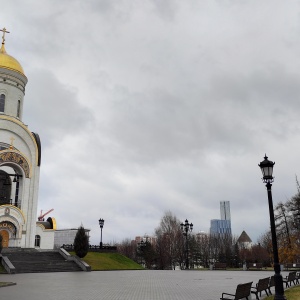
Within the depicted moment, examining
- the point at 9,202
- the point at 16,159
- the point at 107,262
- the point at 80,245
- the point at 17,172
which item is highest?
the point at 16,159

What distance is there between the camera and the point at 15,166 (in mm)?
38312

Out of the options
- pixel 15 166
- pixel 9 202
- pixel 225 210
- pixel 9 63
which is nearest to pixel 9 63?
pixel 9 63

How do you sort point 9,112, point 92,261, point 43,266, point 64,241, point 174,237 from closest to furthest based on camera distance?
point 43,266, point 92,261, point 9,112, point 64,241, point 174,237

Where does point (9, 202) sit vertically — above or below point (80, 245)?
above

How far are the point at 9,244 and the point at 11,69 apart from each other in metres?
20.2

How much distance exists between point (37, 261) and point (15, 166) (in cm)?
1255

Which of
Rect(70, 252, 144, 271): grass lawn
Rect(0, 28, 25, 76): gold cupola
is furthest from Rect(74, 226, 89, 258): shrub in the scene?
Rect(0, 28, 25, 76): gold cupola

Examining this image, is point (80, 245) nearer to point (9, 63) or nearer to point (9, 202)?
point (9, 202)

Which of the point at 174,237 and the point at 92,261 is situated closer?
the point at 92,261

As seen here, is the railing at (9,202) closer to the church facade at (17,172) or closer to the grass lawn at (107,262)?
the church facade at (17,172)

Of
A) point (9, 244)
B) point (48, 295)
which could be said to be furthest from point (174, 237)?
point (48, 295)

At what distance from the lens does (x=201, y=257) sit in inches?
2729

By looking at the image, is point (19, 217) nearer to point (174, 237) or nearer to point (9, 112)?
point (9, 112)

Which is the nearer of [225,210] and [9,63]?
[9,63]
